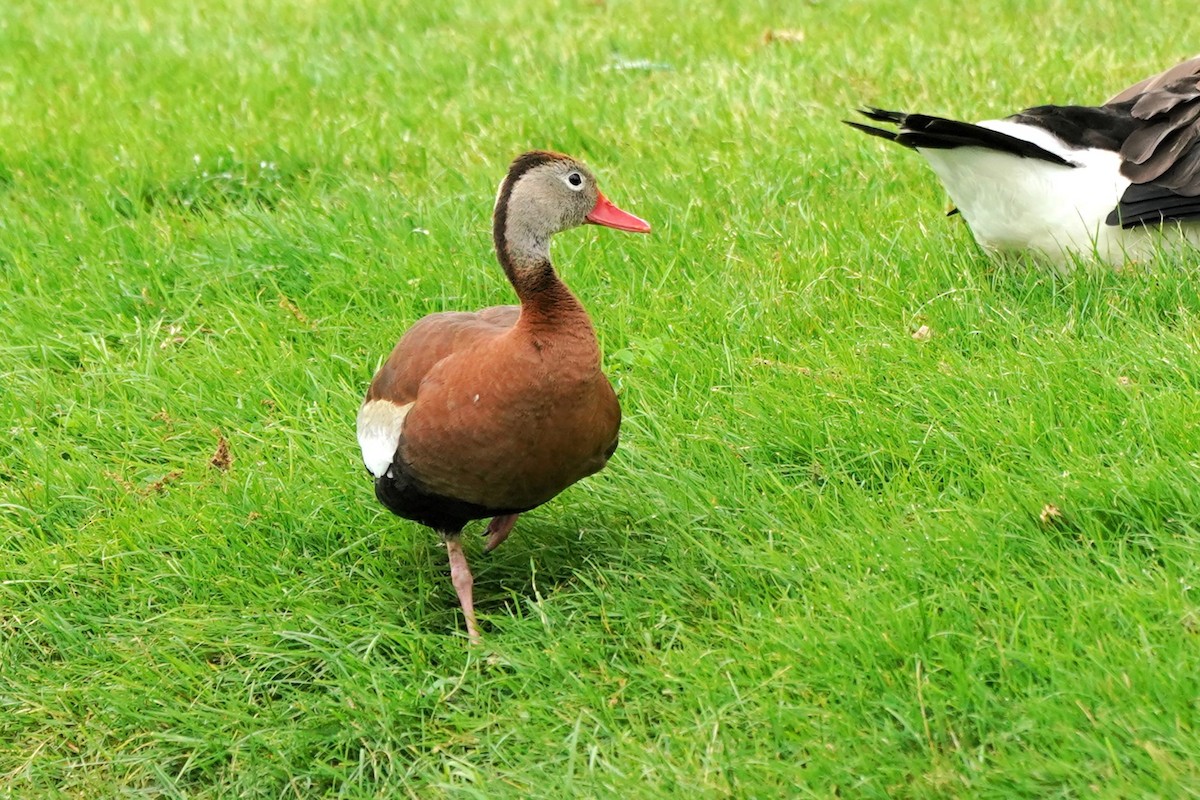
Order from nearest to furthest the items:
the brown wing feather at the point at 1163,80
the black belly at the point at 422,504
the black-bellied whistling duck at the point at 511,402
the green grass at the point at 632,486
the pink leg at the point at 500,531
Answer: the green grass at the point at 632,486, the black-bellied whistling duck at the point at 511,402, the black belly at the point at 422,504, the pink leg at the point at 500,531, the brown wing feather at the point at 1163,80

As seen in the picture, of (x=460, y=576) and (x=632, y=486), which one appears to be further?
(x=632, y=486)

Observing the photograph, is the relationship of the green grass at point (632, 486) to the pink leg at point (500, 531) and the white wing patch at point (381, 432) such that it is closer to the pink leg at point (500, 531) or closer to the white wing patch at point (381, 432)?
the pink leg at point (500, 531)

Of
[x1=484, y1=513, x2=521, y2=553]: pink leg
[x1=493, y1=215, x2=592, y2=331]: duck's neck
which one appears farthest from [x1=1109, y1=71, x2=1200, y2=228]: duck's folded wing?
[x1=484, y1=513, x2=521, y2=553]: pink leg

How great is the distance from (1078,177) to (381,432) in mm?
2357

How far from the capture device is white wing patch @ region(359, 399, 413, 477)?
3.35 meters

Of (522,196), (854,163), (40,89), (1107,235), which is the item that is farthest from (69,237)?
(1107,235)

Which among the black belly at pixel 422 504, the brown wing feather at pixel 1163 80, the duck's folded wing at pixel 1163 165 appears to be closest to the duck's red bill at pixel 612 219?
the black belly at pixel 422 504

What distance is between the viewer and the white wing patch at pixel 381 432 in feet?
11.0

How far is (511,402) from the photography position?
10.2ft

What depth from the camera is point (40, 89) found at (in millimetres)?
6758

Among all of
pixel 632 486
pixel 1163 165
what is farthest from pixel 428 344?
pixel 1163 165

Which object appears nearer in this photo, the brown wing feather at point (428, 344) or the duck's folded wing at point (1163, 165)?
the brown wing feather at point (428, 344)

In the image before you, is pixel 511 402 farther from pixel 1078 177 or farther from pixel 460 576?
pixel 1078 177

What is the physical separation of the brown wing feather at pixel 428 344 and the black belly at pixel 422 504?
0.22 meters
